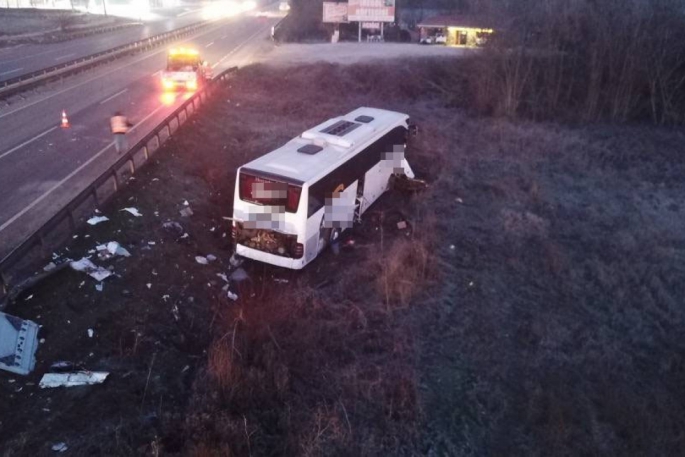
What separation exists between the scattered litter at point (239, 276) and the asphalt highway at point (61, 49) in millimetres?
22569

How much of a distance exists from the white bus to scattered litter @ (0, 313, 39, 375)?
4.43 metres

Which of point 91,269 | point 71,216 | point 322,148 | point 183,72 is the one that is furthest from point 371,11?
point 91,269

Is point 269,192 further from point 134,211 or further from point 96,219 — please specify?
point 96,219

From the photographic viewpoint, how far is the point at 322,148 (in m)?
11.9

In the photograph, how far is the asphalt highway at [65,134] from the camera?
1217 centimetres

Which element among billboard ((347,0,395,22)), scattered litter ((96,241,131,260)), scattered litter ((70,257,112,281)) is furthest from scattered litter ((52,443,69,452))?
billboard ((347,0,395,22))

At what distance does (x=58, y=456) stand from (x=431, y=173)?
45.9 ft

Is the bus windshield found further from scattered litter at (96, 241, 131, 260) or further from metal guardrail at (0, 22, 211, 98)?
metal guardrail at (0, 22, 211, 98)

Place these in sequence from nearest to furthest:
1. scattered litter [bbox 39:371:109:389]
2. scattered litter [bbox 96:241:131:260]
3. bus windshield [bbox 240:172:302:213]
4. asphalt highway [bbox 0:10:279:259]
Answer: scattered litter [bbox 39:371:109:389], scattered litter [bbox 96:241:131:260], bus windshield [bbox 240:172:302:213], asphalt highway [bbox 0:10:279:259]

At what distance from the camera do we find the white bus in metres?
10.4

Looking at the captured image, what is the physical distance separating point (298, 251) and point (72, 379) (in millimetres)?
4833

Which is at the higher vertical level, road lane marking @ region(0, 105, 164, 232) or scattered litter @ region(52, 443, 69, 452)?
road lane marking @ region(0, 105, 164, 232)

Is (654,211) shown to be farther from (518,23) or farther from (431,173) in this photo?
(518,23)

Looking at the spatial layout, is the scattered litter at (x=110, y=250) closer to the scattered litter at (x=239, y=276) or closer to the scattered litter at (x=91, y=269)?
the scattered litter at (x=91, y=269)
